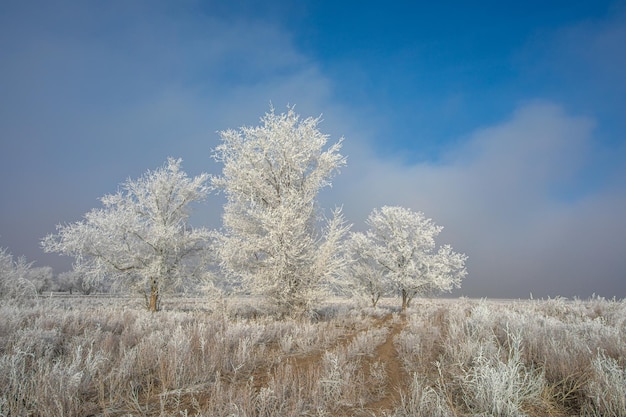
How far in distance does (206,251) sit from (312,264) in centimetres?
1048

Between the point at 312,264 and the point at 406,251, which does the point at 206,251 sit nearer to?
the point at 312,264

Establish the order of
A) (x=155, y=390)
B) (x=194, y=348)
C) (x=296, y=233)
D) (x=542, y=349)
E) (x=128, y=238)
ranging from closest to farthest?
(x=155, y=390) → (x=542, y=349) → (x=194, y=348) → (x=296, y=233) → (x=128, y=238)

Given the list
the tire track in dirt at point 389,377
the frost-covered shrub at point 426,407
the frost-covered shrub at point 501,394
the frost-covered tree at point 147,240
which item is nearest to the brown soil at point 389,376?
the tire track in dirt at point 389,377

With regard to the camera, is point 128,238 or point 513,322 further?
point 128,238

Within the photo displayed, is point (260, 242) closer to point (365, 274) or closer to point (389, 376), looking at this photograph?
point (389, 376)

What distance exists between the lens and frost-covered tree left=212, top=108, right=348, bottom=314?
13156 mm

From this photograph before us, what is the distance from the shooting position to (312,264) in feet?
45.4

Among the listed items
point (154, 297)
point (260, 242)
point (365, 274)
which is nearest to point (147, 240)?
point (154, 297)

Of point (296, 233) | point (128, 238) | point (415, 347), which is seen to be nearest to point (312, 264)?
point (296, 233)

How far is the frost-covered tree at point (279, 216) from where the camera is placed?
1316 centimetres

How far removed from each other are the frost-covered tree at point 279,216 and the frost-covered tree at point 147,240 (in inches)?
286

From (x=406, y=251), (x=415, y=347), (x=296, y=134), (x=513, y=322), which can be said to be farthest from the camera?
(x=406, y=251)

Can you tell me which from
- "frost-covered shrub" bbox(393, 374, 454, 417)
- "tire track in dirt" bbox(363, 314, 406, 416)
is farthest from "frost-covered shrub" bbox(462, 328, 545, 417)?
"tire track in dirt" bbox(363, 314, 406, 416)

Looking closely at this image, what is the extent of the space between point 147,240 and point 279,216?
432 inches
